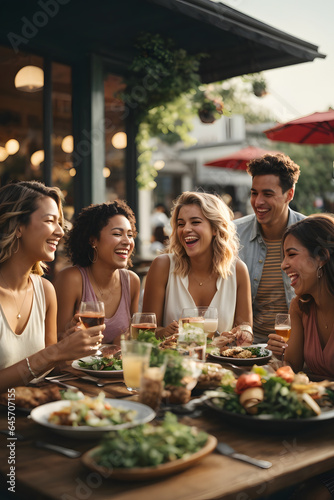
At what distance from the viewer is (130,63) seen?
22.0 ft

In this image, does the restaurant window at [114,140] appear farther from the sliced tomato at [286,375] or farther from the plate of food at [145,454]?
the plate of food at [145,454]

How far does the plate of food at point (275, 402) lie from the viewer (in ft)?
5.38

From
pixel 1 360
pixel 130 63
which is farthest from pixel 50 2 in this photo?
pixel 1 360

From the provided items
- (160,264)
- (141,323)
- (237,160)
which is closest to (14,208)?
(141,323)

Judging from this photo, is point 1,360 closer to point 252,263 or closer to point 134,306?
point 134,306

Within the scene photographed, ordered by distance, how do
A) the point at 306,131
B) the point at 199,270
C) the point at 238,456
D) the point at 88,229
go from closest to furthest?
the point at 238,456 < the point at 88,229 < the point at 199,270 < the point at 306,131

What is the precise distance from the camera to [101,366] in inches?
93.3

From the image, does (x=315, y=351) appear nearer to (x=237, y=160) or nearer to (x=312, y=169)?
(x=237, y=160)

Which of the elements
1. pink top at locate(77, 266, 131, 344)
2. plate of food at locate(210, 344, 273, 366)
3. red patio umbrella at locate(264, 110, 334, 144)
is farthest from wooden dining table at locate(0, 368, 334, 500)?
red patio umbrella at locate(264, 110, 334, 144)

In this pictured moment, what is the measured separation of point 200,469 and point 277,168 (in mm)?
2962

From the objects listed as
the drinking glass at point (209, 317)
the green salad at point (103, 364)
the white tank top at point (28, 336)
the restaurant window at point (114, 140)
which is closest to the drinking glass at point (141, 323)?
the green salad at point (103, 364)

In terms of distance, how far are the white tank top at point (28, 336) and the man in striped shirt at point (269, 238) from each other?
1812 millimetres

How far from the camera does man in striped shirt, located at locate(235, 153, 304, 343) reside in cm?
400

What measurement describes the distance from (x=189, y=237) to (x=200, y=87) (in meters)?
4.48
